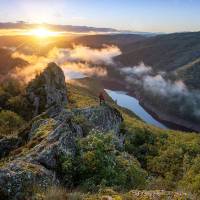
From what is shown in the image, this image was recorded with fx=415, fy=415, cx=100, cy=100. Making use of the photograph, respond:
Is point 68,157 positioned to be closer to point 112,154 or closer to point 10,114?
point 112,154

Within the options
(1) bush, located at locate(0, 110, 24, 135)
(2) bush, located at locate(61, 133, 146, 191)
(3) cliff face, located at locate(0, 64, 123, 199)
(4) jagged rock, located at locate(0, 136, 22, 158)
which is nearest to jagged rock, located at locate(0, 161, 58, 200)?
(3) cliff face, located at locate(0, 64, 123, 199)

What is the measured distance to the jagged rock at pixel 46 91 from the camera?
116 metres

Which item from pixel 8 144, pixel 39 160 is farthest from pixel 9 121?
pixel 39 160

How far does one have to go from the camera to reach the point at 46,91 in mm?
121500

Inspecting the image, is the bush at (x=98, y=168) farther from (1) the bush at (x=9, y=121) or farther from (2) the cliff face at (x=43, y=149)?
(1) the bush at (x=9, y=121)

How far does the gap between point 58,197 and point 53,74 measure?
389 feet

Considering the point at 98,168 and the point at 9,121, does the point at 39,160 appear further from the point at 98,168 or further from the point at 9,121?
the point at 9,121

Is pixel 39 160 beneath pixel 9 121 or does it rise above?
above

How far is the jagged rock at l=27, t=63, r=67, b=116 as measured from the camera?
116 m

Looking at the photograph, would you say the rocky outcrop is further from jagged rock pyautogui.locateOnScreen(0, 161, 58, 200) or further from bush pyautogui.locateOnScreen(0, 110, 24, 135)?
bush pyautogui.locateOnScreen(0, 110, 24, 135)


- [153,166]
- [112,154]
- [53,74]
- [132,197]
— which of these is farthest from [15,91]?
[132,197]

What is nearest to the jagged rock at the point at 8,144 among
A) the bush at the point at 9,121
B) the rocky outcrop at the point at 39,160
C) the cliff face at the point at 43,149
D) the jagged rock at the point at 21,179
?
the cliff face at the point at 43,149

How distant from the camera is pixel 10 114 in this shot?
107 meters

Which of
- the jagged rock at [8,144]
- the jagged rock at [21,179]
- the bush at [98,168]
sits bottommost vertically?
the jagged rock at [8,144]
